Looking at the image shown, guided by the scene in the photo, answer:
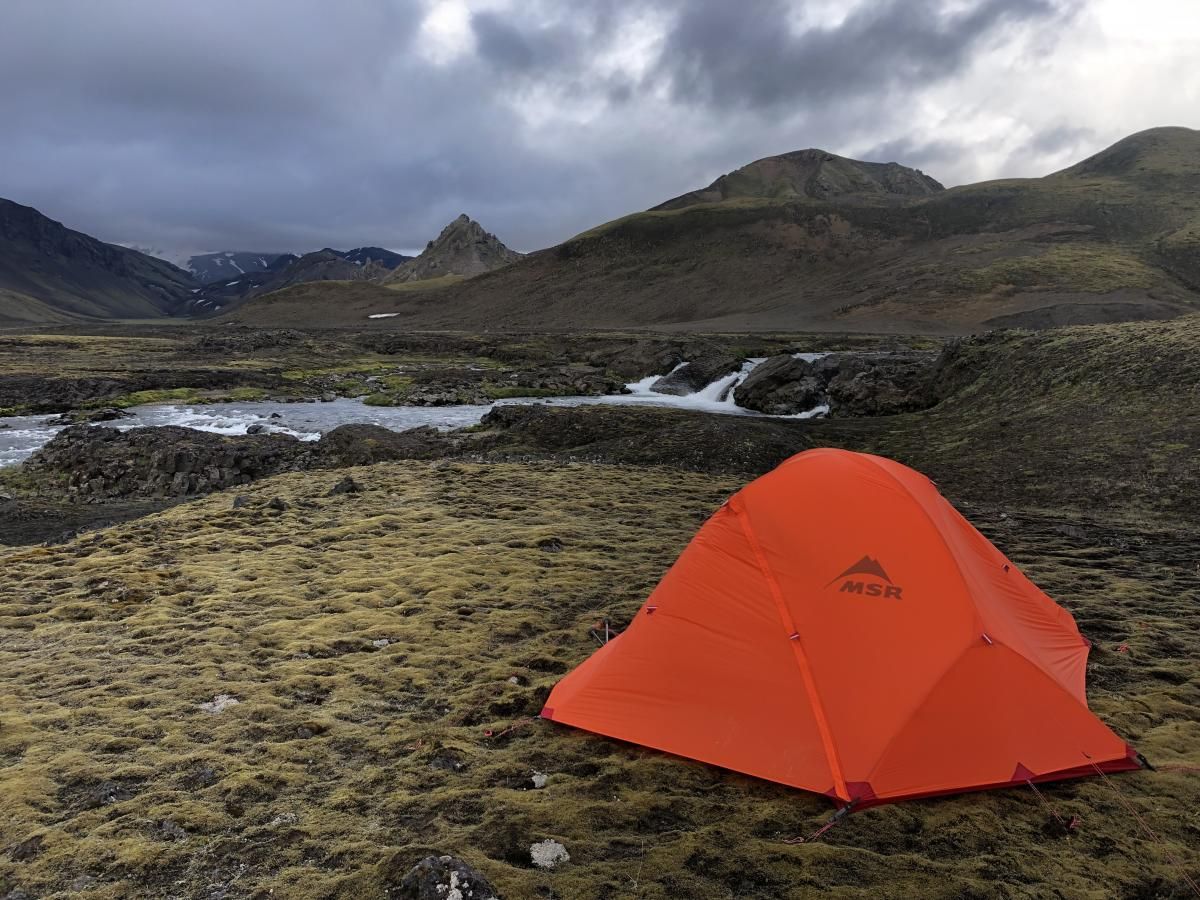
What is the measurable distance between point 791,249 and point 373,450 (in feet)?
502

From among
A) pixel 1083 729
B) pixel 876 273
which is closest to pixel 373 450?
pixel 1083 729

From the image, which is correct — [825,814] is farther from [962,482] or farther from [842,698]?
[962,482]

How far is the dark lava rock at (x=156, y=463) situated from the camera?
22.2 metres

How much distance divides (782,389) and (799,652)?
1356 inches

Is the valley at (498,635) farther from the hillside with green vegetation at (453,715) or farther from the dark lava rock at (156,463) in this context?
the dark lava rock at (156,463)

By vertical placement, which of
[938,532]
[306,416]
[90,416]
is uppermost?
[938,532]

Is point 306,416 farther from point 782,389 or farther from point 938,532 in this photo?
point 938,532

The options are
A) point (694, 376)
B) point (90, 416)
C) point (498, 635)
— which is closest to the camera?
point (498, 635)

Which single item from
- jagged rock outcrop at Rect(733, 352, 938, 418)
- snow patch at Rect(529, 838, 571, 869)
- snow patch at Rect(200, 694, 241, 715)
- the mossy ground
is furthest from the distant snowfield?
snow patch at Rect(529, 838, 571, 869)

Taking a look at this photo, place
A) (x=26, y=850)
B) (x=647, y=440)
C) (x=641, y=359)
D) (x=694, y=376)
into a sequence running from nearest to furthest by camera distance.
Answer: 1. (x=26, y=850)
2. (x=647, y=440)
3. (x=694, y=376)
4. (x=641, y=359)

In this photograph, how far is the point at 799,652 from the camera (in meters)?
5.93

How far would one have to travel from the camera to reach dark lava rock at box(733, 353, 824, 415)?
121 feet

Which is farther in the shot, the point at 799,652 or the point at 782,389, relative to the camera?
the point at 782,389

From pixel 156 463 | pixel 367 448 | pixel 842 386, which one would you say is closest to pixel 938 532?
pixel 367 448
